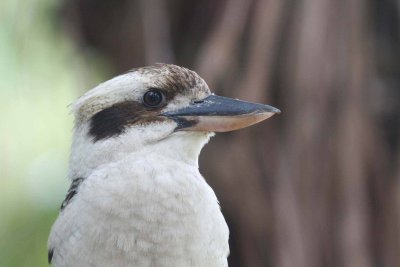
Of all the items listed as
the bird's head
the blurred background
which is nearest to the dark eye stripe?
the bird's head

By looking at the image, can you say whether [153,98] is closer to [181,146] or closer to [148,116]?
[148,116]

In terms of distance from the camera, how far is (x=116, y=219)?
9.78ft

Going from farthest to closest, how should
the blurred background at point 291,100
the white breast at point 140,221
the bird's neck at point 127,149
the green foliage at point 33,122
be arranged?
the green foliage at point 33,122 < the blurred background at point 291,100 < the bird's neck at point 127,149 < the white breast at point 140,221

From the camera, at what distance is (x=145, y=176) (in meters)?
3.07

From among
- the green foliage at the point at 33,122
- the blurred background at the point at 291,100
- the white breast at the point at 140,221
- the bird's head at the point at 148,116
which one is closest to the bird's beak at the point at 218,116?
the bird's head at the point at 148,116

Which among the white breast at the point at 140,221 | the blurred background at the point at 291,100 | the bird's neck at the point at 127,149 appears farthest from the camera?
the blurred background at the point at 291,100

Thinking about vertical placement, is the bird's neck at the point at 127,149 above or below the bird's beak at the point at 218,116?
below

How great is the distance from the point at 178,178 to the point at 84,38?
7.58ft

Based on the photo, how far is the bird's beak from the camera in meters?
3.15

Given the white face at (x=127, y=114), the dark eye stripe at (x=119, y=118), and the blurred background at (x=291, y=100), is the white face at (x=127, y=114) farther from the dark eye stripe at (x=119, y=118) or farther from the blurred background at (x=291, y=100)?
the blurred background at (x=291, y=100)

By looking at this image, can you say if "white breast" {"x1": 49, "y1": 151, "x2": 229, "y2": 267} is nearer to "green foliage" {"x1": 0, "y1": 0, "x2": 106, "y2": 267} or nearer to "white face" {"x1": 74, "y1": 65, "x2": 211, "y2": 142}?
"white face" {"x1": 74, "y1": 65, "x2": 211, "y2": 142}

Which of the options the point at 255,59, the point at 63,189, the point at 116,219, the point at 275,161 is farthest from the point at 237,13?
the point at 116,219

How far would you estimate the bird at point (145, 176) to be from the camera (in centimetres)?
297

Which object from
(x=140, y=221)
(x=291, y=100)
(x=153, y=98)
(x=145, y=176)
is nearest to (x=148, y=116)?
(x=153, y=98)
